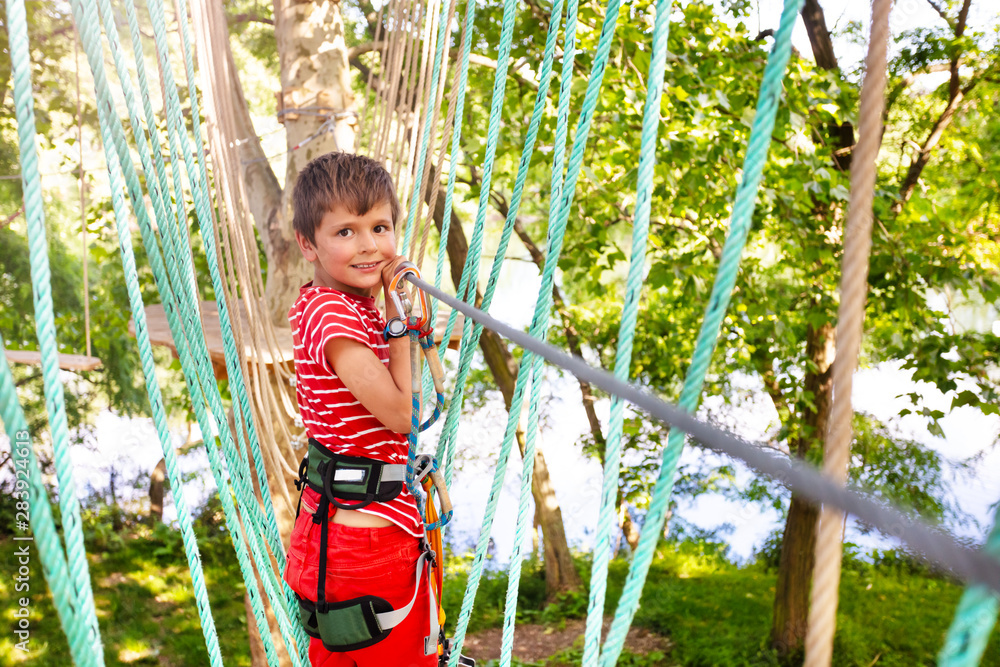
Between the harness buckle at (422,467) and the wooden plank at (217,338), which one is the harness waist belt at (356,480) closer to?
the harness buckle at (422,467)

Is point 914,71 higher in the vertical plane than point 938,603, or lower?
higher

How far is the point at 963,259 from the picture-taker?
3.14m

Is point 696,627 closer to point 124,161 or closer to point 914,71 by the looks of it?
point 914,71

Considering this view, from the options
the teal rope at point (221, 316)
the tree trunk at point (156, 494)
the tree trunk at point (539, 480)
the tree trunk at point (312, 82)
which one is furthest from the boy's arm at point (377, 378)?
the tree trunk at point (156, 494)

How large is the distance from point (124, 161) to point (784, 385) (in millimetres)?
3029

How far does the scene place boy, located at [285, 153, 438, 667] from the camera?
0.95 metres

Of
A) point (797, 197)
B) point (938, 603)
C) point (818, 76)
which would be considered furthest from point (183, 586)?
point (938, 603)

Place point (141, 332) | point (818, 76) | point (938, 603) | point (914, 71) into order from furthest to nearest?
1. point (938, 603)
2. point (914, 71)
3. point (818, 76)
4. point (141, 332)

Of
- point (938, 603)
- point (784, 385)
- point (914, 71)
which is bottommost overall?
point (938, 603)

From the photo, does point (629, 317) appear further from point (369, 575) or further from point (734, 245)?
point (369, 575)

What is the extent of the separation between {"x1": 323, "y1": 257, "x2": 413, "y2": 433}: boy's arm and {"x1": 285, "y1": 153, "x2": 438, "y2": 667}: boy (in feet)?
0.06

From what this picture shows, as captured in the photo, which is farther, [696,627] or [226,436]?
[696,627]

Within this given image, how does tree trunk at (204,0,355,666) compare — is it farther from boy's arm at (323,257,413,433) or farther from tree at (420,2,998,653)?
boy's arm at (323,257,413,433)

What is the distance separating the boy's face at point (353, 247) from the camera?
96 centimetres
